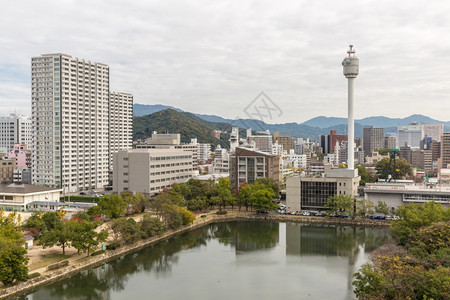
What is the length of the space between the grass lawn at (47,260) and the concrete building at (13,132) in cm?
4509

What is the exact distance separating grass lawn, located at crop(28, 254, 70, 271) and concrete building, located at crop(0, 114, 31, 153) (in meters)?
45.1

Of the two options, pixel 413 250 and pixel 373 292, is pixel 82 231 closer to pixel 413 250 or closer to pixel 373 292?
pixel 373 292

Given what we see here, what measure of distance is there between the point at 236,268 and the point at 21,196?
47.9 ft

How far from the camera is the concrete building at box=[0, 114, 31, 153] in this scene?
54.1 m

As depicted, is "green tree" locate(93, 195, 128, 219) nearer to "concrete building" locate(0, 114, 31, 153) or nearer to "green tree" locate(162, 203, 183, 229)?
"green tree" locate(162, 203, 183, 229)

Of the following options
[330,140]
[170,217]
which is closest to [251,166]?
[170,217]

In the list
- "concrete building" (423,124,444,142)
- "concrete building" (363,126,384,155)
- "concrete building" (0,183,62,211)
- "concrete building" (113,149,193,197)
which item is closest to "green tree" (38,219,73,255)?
"concrete building" (0,183,62,211)

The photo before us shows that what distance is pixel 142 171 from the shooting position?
26469 mm

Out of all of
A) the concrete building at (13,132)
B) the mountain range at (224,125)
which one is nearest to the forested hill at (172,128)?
the mountain range at (224,125)

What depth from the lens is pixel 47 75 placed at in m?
29.0

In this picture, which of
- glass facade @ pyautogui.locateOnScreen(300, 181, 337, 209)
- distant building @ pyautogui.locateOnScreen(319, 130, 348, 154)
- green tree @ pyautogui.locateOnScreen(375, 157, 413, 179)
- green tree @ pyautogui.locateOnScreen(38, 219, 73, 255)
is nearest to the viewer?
green tree @ pyautogui.locateOnScreen(38, 219, 73, 255)

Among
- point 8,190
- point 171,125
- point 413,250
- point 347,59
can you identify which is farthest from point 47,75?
point 171,125

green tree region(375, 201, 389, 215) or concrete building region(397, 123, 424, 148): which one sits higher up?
concrete building region(397, 123, 424, 148)

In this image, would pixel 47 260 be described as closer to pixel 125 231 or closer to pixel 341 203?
pixel 125 231
